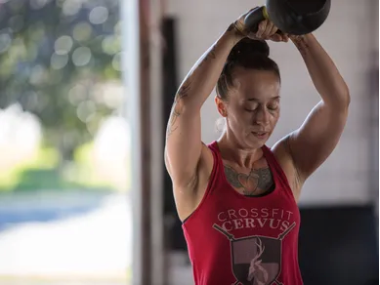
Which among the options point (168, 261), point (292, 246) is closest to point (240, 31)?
point (292, 246)

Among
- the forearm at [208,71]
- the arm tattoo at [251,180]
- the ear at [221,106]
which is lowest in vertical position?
the arm tattoo at [251,180]

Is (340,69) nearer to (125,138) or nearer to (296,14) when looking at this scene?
(296,14)

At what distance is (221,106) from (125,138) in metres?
0.95

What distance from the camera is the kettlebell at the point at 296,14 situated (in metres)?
0.62

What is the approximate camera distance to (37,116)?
86.3 inches

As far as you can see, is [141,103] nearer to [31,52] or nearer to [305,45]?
[305,45]

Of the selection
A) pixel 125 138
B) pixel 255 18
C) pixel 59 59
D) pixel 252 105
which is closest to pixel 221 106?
pixel 252 105

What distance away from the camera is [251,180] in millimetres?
760

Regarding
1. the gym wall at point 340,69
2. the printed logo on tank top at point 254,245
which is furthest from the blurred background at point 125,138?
the printed logo on tank top at point 254,245

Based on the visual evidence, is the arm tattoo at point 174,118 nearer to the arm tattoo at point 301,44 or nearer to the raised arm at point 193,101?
the raised arm at point 193,101

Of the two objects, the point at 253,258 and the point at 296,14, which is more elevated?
the point at 296,14

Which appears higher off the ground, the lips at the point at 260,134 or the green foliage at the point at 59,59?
the green foliage at the point at 59,59

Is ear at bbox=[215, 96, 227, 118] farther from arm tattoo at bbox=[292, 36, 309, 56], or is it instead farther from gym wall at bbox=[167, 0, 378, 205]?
arm tattoo at bbox=[292, 36, 309, 56]

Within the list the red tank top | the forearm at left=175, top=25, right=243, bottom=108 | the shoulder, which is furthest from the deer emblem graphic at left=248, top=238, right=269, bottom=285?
the forearm at left=175, top=25, right=243, bottom=108
